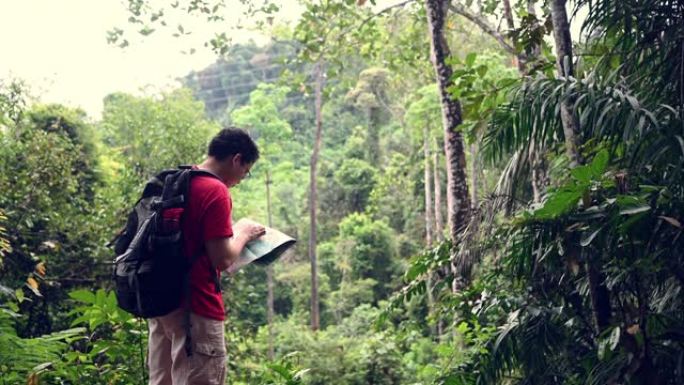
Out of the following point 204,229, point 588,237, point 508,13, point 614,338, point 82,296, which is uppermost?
point 508,13

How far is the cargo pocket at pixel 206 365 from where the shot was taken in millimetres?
2771

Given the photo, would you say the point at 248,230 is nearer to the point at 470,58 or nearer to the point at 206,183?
the point at 206,183

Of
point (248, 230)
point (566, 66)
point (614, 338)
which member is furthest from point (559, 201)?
point (248, 230)

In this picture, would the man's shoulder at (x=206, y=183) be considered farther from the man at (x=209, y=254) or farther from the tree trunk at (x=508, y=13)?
the tree trunk at (x=508, y=13)

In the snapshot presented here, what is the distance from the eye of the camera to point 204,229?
2736 millimetres

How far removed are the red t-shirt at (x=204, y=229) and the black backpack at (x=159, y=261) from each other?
0.10 feet

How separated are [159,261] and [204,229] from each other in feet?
0.65

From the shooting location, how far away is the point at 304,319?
2244 cm

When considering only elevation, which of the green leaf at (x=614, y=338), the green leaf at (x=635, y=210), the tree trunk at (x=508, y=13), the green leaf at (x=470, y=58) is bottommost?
the green leaf at (x=614, y=338)

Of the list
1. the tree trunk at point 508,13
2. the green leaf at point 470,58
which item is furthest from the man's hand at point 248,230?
the tree trunk at point 508,13

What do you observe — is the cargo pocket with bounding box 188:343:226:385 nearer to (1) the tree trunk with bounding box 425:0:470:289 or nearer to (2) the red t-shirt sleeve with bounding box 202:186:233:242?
(2) the red t-shirt sleeve with bounding box 202:186:233:242

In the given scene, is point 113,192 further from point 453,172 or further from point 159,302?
point 159,302

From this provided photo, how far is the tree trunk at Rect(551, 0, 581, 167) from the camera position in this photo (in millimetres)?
3492

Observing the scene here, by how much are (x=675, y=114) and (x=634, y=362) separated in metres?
1.01
